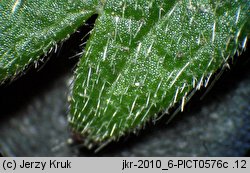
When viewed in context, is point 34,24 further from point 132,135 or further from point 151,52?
point 132,135

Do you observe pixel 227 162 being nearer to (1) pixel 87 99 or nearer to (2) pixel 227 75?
(2) pixel 227 75

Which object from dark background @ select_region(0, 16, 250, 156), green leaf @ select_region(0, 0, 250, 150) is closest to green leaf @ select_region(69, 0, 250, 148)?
green leaf @ select_region(0, 0, 250, 150)

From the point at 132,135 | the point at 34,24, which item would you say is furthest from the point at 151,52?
the point at 132,135

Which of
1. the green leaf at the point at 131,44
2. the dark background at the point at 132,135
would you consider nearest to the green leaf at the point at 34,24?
the green leaf at the point at 131,44

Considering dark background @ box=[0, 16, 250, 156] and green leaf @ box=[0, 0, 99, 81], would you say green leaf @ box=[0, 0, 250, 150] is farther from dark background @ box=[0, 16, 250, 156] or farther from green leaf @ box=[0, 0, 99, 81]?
dark background @ box=[0, 16, 250, 156]

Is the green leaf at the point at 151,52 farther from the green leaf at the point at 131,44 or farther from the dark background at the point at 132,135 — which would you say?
the dark background at the point at 132,135
